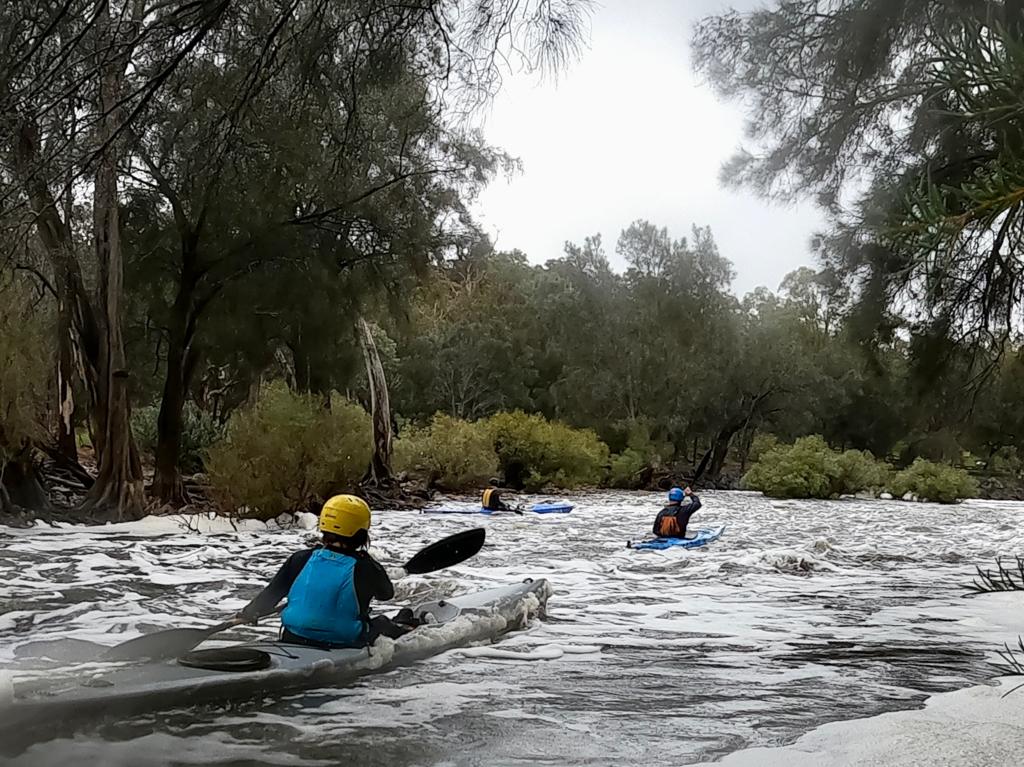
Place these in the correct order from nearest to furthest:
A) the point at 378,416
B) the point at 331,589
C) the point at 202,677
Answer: the point at 202,677, the point at 331,589, the point at 378,416

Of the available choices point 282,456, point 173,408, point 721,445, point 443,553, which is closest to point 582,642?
point 443,553

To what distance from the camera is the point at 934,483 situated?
2377cm

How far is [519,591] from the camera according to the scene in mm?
6582

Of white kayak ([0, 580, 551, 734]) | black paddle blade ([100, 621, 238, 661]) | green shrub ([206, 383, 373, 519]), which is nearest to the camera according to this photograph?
white kayak ([0, 580, 551, 734])

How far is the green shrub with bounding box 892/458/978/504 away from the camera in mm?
23656

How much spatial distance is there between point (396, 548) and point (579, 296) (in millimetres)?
23097

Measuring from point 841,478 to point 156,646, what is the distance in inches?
882

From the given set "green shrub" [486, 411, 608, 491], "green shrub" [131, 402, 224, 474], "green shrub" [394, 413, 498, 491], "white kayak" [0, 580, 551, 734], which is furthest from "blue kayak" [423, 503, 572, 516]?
"white kayak" [0, 580, 551, 734]

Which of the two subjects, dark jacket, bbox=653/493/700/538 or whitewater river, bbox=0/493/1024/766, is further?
dark jacket, bbox=653/493/700/538

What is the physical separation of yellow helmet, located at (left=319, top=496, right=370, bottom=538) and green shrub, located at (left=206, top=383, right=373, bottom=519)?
795 cm

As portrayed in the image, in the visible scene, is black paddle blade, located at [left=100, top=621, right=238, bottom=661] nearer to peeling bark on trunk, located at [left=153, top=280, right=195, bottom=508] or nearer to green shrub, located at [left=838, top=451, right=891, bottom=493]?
peeling bark on trunk, located at [left=153, top=280, right=195, bottom=508]

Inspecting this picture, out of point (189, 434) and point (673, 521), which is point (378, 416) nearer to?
point (189, 434)

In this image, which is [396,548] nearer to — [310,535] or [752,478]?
[310,535]

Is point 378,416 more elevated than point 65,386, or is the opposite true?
point 65,386
